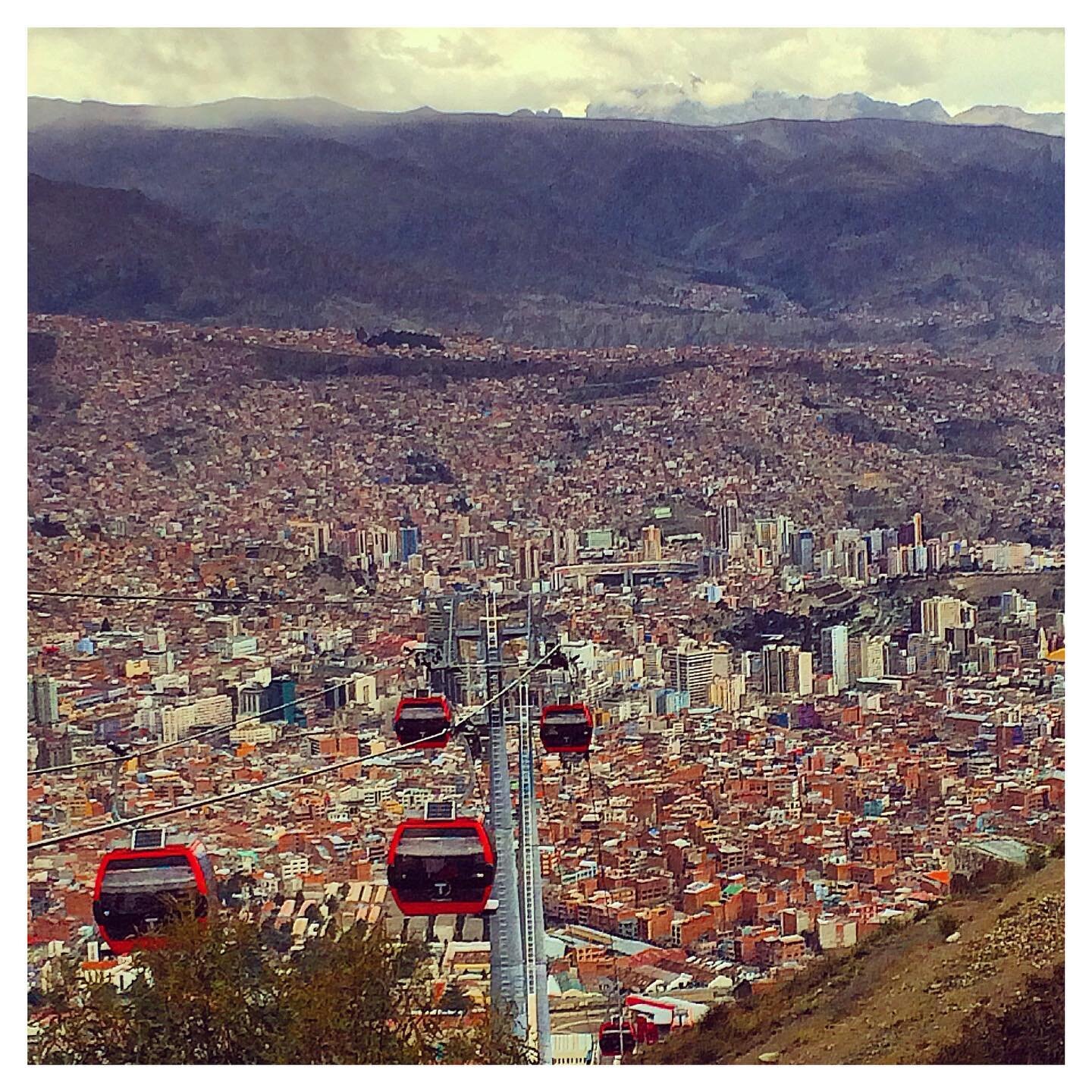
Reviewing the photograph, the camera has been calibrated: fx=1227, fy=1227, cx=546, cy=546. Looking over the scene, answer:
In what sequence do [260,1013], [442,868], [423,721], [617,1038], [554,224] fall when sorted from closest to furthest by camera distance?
[260,1013], [442,868], [617,1038], [423,721], [554,224]

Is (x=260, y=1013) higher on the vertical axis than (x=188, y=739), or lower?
lower

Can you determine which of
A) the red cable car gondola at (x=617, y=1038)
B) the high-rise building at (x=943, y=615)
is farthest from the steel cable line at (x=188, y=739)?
the high-rise building at (x=943, y=615)

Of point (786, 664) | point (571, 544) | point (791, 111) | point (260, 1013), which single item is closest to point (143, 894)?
point (260, 1013)

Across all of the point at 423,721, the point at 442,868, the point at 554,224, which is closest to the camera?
the point at 442,868

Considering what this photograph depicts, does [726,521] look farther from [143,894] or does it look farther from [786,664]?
[143,894]
